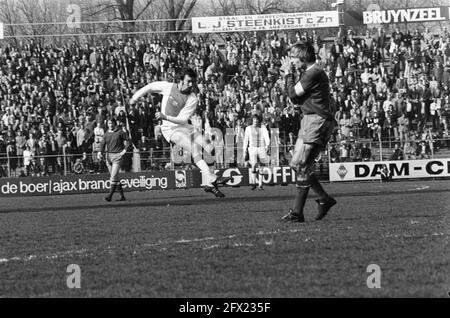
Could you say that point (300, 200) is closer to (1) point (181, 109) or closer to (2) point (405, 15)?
(1) point (181, 109)

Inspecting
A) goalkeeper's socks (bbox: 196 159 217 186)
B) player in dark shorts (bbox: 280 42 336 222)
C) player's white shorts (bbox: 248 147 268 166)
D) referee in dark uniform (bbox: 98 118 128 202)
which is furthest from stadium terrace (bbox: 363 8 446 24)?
player in dark shorts (bbox: 280 42 336 222)

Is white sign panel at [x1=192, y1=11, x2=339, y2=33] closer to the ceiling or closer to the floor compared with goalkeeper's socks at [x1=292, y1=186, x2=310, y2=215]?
closer to the ceiling

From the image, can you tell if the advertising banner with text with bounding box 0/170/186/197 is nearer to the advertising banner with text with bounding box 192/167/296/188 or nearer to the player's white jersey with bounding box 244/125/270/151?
the advertising banner with text with bounding box 192/167/296/188

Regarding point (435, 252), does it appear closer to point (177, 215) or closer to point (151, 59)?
point (177, 215)

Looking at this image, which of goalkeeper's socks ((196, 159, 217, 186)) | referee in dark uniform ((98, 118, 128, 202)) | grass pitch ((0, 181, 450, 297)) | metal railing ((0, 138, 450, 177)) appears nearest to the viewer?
grass pitch ((0, 181, 450, 297))

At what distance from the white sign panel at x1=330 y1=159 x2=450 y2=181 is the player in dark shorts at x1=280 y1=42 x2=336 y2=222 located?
19114 mm

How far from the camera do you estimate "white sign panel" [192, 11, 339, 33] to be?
3456 centimetres

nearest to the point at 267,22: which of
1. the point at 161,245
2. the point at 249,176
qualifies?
the point at 249,176

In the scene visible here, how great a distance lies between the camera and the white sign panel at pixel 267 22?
34.6m

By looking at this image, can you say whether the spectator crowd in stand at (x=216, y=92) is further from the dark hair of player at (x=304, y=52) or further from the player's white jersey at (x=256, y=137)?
the dark hair of player at (x=304, y=52)

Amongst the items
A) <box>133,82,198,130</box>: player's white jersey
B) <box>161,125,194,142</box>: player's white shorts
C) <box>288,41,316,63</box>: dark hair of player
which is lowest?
<box>161,125,194,142</box>: player's white shorts

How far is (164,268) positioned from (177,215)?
6.73 meters

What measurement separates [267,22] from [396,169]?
28.5 ft

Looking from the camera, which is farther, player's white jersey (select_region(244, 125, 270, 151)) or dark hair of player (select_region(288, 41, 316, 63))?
player's white jersey (select_region(244, 125, 270, 151))
